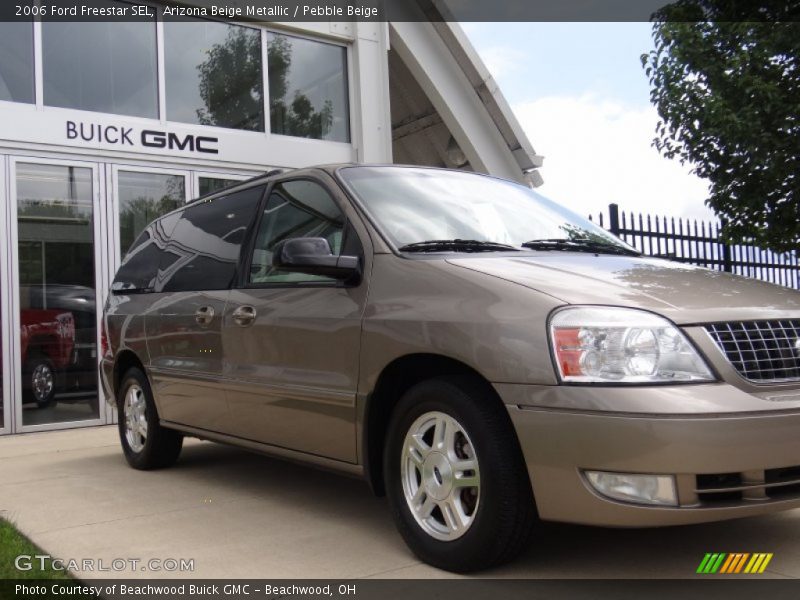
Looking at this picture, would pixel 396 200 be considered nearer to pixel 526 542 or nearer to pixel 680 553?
pixel 526 542

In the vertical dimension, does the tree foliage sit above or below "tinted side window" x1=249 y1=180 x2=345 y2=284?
above

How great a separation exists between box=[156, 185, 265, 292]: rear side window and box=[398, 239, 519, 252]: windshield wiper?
1.45m

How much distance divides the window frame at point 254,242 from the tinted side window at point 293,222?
0.06 ft

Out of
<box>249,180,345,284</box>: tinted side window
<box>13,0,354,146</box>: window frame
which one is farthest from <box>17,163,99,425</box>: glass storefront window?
<box>249,180,345,284</box>: tinted side window

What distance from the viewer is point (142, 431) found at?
6.08 meters

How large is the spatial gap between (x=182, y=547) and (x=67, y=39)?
6942 millimetres

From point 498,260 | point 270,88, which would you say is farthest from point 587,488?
point 270,88

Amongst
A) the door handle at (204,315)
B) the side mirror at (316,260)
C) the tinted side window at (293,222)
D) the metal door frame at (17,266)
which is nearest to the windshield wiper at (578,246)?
the side mirror at (316,260)

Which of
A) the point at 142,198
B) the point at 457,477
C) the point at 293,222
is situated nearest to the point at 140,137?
the point at 142,198

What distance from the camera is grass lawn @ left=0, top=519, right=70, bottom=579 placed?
138 inches

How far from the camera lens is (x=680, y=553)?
3596 millimetres

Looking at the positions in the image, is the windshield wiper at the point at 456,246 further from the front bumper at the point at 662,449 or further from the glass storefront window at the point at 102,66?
the glass storefront window at the point at 102,66

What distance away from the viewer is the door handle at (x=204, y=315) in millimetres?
4977

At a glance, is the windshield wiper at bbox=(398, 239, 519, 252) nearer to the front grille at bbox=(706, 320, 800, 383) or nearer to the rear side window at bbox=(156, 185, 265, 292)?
the front grille at bbox=(706, 320, 800, 383)
